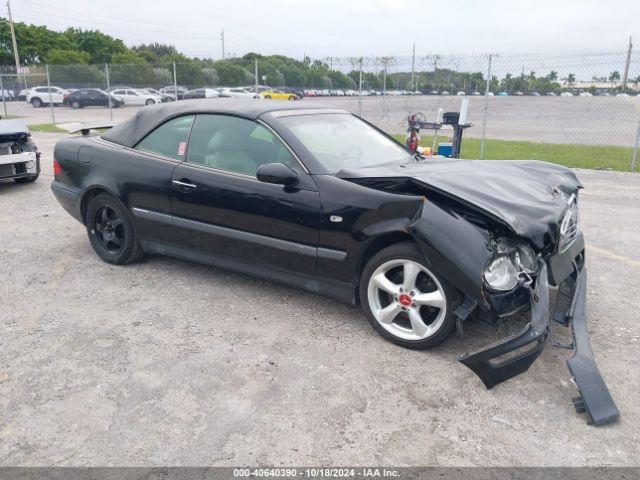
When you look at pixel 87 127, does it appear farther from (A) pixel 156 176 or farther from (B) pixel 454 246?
(B) pixel 454 246

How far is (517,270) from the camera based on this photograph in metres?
3.11

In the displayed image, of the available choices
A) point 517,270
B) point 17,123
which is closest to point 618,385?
point 517,270

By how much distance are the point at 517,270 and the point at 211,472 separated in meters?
1.97

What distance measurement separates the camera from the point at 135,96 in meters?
30.2

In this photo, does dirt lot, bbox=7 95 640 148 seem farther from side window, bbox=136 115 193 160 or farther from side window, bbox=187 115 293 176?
side window, bbox=187 115 293 176

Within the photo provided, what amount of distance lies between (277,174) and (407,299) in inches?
47.3

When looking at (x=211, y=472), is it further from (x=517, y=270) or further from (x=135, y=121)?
(x=135, y=121)

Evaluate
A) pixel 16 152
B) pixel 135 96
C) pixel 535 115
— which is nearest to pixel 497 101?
pixel 535 115

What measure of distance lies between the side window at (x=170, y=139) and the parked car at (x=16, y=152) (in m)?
4.18

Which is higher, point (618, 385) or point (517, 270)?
point (517, 270)

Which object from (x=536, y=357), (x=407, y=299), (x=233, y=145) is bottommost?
(x=536, y=357)

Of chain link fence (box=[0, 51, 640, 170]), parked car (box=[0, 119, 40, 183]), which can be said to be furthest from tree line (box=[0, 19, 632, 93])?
parked car (box=[0, 119, 40, 183])

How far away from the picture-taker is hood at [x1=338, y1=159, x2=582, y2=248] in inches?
123

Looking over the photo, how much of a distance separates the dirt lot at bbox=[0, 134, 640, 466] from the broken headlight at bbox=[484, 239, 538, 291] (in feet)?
1.90
